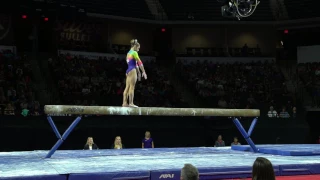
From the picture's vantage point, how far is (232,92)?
17859 mm

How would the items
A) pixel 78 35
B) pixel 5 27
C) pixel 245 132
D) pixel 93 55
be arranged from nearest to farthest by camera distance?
pixel 245 132 → pixel 5 27 → pixel 93 55 → pixel 78 35

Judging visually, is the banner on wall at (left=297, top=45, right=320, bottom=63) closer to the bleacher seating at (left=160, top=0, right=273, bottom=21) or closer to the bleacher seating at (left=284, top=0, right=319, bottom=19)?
the bleacher seating at (left=284, top=0, right=319, bottom=19)

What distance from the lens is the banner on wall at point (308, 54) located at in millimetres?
21375

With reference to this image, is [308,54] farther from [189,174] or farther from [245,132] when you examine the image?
[189,174]

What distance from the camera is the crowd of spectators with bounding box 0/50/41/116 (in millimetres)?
13043

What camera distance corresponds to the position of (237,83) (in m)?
18.8

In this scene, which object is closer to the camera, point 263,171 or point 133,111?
point 263,171

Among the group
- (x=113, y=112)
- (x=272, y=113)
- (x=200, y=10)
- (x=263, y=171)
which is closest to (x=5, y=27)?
(x=200, y=10)

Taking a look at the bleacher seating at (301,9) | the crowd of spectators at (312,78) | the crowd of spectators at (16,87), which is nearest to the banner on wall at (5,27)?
the crowd of spectators at (16,87)

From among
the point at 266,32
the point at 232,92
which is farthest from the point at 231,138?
the point at 266,32

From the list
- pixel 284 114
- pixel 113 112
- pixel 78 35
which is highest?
pixel 78 35

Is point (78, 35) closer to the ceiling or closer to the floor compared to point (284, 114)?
closer to the ceiling

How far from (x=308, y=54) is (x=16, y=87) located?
15.7m

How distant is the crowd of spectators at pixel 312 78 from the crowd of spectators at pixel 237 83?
3.44 feet
